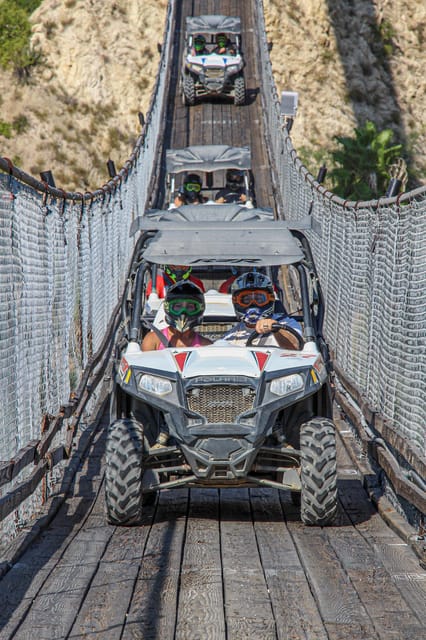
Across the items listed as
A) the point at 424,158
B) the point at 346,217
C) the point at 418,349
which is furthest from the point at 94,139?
the point at 418,349

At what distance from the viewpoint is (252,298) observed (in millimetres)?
8508

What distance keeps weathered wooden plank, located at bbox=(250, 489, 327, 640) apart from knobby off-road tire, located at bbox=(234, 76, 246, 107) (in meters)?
28.1

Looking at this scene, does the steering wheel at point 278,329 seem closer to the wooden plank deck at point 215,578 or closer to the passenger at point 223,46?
the wooden plank deck at point 215,578

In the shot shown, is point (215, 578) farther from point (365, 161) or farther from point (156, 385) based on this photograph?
point (365, 161)

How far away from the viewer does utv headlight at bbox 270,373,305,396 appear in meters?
7.40

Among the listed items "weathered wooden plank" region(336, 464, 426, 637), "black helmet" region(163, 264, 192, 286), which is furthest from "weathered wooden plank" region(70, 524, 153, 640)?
"black helmet" region(163, 264, 192, 286)

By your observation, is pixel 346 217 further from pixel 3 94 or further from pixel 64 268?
pixel 3 94

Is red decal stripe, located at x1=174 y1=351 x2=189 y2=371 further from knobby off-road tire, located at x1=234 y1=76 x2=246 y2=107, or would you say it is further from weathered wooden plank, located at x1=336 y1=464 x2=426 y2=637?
knobby off-road tire, located at x1=234 y1=76 x2=246 y2=107

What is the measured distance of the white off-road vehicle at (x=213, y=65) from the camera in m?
34.3

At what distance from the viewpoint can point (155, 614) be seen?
17.6 ft

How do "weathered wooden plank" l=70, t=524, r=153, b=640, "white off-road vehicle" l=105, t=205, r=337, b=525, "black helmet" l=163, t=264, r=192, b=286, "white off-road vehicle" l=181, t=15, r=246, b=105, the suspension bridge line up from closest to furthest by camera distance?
"weathered wooden plank" l=70, t=524, r=153, b=640 < the suspension bridge < "white off-road vehicle" l=105, t=205, r=337, b=525 < "black helmet" l=163, t=264, r=192, b=286 < "white off-road vehicle" l=181, t=15, r=246, b=105

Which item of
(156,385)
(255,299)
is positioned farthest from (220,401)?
(255,299)

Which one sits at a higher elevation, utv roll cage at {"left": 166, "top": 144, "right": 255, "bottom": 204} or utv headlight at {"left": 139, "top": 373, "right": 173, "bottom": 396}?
utv roll cage at {"left": 166, "top": 144, "right": 255, "bottom": 204}

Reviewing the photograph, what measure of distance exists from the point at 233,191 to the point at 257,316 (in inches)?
562
